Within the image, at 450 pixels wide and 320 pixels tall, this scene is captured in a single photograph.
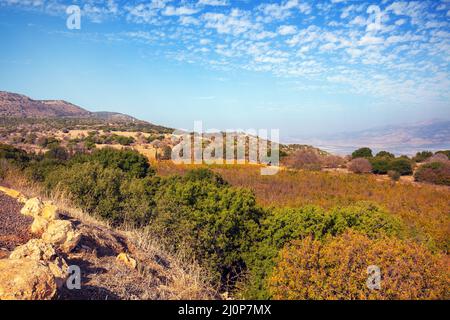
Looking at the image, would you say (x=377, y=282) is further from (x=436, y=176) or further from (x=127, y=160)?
(x=436, y=176)

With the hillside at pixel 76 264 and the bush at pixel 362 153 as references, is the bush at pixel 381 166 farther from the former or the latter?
the hillside at pixel 76 264

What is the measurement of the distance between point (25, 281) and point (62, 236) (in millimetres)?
2202

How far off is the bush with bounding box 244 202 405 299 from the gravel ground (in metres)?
4.42

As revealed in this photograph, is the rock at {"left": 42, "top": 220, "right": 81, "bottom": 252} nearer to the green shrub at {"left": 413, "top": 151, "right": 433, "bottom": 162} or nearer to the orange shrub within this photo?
the orange shrub

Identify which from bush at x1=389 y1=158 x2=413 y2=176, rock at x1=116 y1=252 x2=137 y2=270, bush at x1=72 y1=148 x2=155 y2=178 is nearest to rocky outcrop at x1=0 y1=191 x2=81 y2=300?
rock at x1=116 y1=252 x2=137 y2=270

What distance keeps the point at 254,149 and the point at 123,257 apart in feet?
103

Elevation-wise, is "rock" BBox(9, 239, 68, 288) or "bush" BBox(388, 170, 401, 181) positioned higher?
"rock" BBox(9, 239, 68, 288)

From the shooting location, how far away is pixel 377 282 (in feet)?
15.7

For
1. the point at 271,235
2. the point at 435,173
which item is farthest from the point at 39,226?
the point at 435,173

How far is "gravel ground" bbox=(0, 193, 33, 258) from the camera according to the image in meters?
4.59

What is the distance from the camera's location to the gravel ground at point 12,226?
459 cm

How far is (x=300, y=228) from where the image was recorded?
802cm

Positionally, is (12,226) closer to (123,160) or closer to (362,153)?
(123,160)
